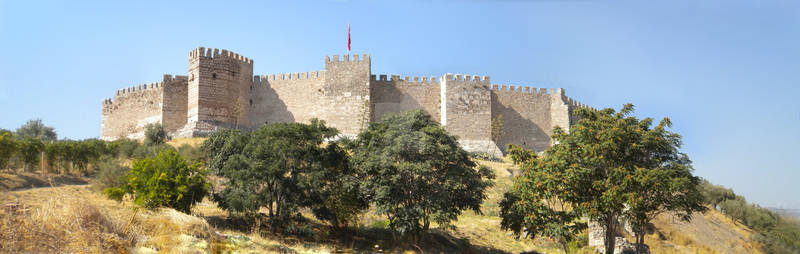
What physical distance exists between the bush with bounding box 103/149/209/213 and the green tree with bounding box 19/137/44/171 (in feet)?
35.5

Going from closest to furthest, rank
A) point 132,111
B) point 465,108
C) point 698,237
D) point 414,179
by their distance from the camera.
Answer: point 414,179 → point 698,237 → point 465,108 → point 132,111

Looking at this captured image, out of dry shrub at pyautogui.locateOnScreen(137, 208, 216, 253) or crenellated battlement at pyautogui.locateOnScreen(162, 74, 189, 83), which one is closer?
dry shrub at pyautogui.locateOnScreen(137, 208, 216, 253)

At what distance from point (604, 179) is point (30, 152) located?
22.0 meters

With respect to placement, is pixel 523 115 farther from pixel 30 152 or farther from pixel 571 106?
Result: pixel 30 152

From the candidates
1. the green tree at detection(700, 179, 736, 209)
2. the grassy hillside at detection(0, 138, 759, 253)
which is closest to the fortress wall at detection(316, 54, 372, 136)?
the grassy hillside at detection(0, 138, 759, 253)

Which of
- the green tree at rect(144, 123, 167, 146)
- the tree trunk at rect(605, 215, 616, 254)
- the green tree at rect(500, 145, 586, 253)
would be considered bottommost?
the tree trunk at rect(605, 215, 616, 254)

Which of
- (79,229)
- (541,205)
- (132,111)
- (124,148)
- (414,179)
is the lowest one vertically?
(541,205)

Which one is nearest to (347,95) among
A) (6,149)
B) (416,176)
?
(6,149)

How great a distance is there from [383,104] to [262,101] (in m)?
7.98

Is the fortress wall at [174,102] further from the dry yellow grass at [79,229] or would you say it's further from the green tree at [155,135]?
the dry yellow grass at [79,229]

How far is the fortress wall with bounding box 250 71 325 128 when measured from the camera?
33250 millimetres

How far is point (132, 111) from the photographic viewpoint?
116ft

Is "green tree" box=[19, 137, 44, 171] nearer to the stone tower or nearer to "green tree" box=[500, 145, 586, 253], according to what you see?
the stone tower

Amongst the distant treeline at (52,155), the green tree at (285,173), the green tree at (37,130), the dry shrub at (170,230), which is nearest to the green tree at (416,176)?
the green tree at (285,173)
